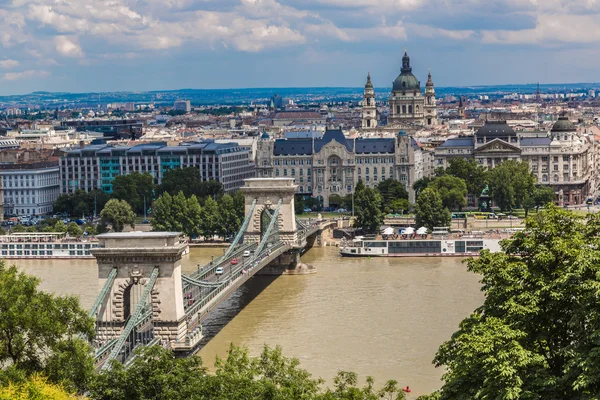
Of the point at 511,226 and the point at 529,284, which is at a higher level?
the point at 529,284

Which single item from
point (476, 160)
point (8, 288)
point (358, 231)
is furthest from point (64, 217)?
point (8, 288)

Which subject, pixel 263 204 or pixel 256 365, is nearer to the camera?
pixel 256 365

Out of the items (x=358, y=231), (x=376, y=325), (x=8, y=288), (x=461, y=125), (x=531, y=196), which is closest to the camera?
(x=8, y=288)

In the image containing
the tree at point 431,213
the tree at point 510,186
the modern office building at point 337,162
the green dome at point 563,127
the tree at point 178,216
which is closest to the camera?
the tree at point 431,213

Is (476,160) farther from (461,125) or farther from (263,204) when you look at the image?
(461,125)

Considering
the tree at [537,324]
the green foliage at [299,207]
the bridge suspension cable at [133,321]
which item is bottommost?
the green foliage at [299,207]

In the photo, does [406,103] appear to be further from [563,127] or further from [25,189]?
[25,189]

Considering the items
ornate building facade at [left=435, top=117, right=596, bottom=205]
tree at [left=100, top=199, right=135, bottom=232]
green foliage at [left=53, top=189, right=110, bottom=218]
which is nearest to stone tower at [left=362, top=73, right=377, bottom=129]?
ornate building facade at [left=435, top=117, right=596, bottom=205]

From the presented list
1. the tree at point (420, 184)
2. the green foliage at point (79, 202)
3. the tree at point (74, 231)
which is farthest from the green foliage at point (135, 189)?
the tree at point (420, 184)

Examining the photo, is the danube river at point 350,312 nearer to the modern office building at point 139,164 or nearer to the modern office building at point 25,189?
the modern office building at point 25,189
